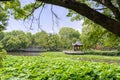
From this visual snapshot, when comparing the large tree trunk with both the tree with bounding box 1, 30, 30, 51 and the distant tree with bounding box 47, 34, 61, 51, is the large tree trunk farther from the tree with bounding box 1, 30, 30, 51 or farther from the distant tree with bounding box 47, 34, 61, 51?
the tree with bounding box 1, 30, 30, 51

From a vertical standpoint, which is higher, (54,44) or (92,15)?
(54,44)

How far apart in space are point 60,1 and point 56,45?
56.1m

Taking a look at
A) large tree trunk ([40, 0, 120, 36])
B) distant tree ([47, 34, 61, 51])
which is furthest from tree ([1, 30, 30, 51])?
large tree trunk ([40, 0, 120, 36])

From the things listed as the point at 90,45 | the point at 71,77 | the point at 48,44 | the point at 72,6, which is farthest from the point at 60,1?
the point at 48,44

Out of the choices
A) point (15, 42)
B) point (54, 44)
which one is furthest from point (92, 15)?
point (15, 42)

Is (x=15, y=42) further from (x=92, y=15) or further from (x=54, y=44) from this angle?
(x=92, y=15)

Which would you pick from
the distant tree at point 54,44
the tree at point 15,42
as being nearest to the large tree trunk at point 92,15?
the distant tree at point 54,44

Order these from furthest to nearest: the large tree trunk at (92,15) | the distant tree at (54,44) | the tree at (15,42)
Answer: the tree at (15,42), the distant tree at (54,44), the large tree trunk at (92,15)

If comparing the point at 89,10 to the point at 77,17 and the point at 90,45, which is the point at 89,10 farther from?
the point at 77,17

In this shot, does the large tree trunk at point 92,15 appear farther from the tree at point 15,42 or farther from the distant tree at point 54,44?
the tree at point 15,42

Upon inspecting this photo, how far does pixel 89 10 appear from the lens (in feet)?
16.1

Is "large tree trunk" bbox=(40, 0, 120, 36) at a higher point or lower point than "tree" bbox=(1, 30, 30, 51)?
lower

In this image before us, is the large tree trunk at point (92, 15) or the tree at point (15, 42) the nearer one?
the large tree trunk at point (92, 15)

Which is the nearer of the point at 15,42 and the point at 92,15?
the point at 92,15
